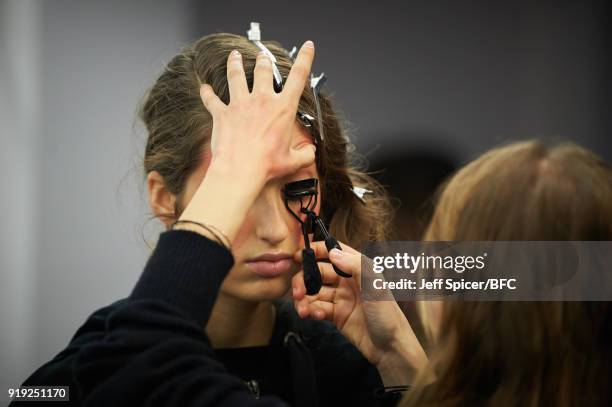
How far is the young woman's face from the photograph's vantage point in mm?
1189

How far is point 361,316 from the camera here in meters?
1.27

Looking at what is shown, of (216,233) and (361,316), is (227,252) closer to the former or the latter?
(216,233)

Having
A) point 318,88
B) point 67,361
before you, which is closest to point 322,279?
point 318,88

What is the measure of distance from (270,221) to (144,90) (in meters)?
0.90

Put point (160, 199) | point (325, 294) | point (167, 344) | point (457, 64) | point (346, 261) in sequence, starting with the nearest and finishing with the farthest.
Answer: point (167, 344) < point (346, 261) < point (325, 294) < point (160, 199) < point (457, 64)

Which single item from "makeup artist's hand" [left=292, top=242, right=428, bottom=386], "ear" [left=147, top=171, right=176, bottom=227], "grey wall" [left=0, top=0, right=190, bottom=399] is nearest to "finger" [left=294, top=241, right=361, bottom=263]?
"makeup artist's hand" [left=292, top=242, right=428, bottom=386]

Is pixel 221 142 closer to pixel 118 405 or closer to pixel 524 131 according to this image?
pixel 118 405

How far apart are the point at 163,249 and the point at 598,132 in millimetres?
2096

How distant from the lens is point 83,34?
2.30 meters

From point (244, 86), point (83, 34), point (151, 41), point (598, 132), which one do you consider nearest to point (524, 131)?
point (598, 132)

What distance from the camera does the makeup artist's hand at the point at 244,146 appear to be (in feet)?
3.05

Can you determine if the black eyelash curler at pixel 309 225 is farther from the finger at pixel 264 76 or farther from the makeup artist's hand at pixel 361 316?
the finger at pixel 264 76

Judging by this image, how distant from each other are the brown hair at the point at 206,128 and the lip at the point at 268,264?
0.68 ft

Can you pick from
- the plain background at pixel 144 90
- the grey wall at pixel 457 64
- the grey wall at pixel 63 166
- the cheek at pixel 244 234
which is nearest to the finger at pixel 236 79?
the cheek at pixel 244 234
